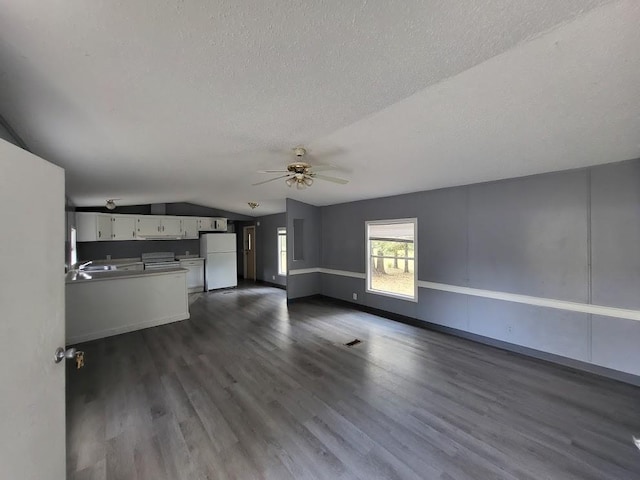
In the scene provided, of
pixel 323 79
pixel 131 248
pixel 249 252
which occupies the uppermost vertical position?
pixel 323 79

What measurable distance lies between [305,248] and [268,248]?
2.23 m

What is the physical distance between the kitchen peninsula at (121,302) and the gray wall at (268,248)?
3.19m

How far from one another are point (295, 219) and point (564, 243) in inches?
179

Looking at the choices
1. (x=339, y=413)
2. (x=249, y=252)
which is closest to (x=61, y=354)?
(x=339, y=413)

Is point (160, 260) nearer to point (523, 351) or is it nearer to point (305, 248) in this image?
point (305, 248)

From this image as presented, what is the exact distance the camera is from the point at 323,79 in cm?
149

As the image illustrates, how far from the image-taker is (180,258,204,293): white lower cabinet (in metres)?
6.81

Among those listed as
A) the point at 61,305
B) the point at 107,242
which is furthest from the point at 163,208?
the point at 61,305

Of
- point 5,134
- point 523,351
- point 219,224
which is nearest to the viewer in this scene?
point 5,134

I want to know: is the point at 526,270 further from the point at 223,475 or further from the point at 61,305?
the point at 61,305

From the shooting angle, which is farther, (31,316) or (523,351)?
(523,351)

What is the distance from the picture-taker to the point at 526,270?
3186 mm

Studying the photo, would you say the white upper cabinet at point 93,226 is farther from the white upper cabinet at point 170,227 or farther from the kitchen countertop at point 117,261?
the white upper cabinet at point 170,227

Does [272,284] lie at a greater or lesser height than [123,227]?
lesser
